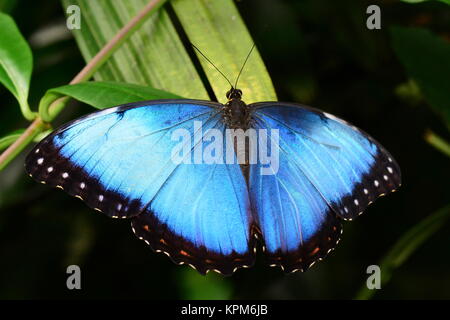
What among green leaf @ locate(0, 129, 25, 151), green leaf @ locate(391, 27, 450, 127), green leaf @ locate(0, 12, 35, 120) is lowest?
green leaf @ locate(0, 129, 25, 151)

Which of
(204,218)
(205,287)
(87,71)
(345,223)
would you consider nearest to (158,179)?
(204,218)

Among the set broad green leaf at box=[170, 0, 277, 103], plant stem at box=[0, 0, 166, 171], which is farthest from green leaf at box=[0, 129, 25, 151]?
broad green leaf at box=[170, 0, 277, 103]

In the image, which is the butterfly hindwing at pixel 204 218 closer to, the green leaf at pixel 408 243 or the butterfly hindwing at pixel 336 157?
the butterfly hindwing at pixel 336 157

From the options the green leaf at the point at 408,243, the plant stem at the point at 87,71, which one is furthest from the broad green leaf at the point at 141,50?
the green leaf at the point at 408,243

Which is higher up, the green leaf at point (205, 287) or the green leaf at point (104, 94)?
the green leaf at point (104, 94)

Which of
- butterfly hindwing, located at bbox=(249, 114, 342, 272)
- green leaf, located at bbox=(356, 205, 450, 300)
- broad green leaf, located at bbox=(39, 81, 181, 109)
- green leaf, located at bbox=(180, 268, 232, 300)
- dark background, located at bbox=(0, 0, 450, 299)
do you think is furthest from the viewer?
dark background, located at bbox=(0, 0, 450, 299)

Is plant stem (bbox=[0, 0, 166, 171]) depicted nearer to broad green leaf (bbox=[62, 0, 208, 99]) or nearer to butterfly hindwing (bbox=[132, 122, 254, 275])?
broad green leaf (bbox=[62, 0, 208, 99])

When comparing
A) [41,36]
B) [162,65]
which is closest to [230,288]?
[162,65]
